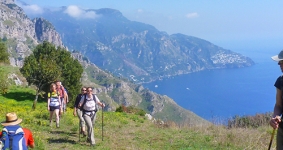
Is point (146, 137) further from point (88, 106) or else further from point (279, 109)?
point (279, 109)

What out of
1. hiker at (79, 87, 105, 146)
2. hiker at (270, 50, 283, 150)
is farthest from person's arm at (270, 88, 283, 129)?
hiker at (79, 87, 105, 146)

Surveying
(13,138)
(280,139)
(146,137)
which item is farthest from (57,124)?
(280,139)

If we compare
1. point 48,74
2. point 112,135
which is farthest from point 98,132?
point 48,74

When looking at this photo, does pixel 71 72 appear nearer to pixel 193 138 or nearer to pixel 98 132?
pixel 98 132

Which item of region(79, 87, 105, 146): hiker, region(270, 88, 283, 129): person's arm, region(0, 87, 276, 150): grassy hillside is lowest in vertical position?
region(0, 87, 276, 150): grassy hillside

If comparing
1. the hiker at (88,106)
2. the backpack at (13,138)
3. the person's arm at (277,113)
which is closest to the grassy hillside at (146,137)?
the hiker at (88,106)

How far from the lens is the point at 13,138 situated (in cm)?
568

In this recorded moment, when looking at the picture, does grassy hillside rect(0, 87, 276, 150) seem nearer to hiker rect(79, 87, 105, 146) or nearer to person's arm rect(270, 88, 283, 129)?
hiker rect(79, 87, 105, 146)

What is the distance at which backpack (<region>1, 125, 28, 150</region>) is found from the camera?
18.5 ft

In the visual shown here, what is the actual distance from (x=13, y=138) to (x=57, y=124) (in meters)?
9.34

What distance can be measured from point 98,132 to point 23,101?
14399 millimetres

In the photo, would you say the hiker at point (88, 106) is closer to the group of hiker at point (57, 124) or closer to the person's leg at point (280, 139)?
the group of hiker at point (57, 124)

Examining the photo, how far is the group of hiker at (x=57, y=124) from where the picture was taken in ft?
18.7

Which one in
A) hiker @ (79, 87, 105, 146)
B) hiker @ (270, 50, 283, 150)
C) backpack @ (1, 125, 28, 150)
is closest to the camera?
hiker @ (270, 50, 283, 150)
